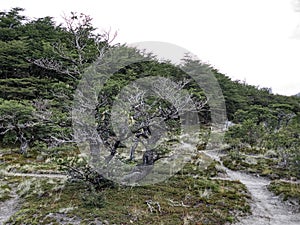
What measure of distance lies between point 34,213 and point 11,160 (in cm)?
945

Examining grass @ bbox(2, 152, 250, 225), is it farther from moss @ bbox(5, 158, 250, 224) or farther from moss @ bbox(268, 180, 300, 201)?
moss @ bbox(268, 180, 300, 201)

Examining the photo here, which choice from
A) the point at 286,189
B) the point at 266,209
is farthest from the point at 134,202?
the point at 286,189

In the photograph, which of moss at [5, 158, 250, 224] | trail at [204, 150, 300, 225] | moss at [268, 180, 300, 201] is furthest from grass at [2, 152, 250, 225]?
moss at [268, 180, 300, 201]

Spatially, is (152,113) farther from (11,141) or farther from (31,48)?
(31,48)

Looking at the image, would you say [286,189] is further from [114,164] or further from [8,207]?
[8,207]

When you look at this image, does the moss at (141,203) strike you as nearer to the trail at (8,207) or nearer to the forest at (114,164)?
the forest at (114,164)

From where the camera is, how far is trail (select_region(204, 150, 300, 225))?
27.6ft

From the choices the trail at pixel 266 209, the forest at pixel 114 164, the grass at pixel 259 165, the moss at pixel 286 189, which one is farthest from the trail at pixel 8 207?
the grass at pixel 259 165

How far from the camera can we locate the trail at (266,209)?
27.6 ft

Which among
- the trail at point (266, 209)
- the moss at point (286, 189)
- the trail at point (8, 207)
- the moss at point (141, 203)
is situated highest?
the moss at point (286, 189)

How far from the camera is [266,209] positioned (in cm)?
945

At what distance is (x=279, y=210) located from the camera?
9.39 m

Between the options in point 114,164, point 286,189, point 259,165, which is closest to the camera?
point 114,164

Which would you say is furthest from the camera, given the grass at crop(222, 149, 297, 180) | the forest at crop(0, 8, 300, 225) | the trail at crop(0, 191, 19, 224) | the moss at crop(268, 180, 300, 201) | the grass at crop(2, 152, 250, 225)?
the grass at crop(222, 149, 297, 180)
